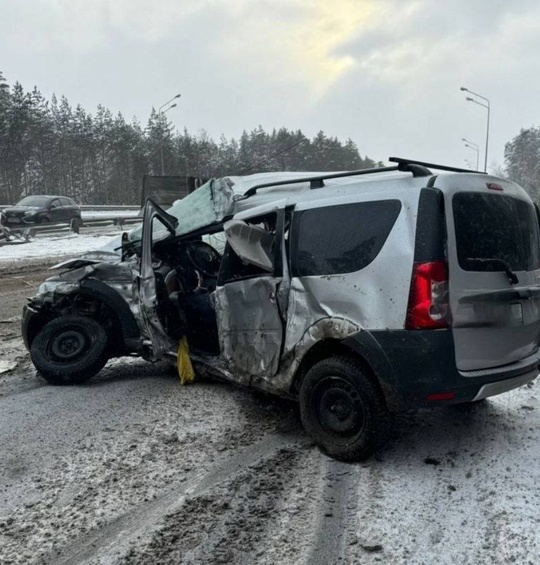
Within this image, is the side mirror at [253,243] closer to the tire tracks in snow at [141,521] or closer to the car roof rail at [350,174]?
the car roof rail at [350,174]

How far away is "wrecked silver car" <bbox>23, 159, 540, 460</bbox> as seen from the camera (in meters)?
3.15

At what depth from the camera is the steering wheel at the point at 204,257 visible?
557 centimetres

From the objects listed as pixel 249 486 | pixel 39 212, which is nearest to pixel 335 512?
pixel 249 486

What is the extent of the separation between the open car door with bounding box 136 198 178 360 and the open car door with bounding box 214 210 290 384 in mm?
766

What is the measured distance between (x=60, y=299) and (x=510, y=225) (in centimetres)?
416

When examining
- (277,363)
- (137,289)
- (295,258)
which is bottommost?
(277,363)

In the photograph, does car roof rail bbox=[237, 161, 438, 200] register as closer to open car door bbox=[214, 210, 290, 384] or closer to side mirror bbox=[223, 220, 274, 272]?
open car door bbox=[214, 210, 290, 384]

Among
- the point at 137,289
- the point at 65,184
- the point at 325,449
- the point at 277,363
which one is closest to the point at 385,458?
the point at 325,449

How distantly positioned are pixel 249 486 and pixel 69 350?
2.86m

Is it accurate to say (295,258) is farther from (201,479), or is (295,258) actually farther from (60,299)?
(60,299)

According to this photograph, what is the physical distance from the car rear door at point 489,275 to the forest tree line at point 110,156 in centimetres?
5396

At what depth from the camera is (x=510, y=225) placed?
3.54 metres

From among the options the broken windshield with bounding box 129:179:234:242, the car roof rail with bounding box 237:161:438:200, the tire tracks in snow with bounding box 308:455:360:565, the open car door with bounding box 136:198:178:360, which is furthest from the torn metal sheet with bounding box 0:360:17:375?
the tire tracks in snow with bounding box 308:455:360:565

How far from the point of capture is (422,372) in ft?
10.3
